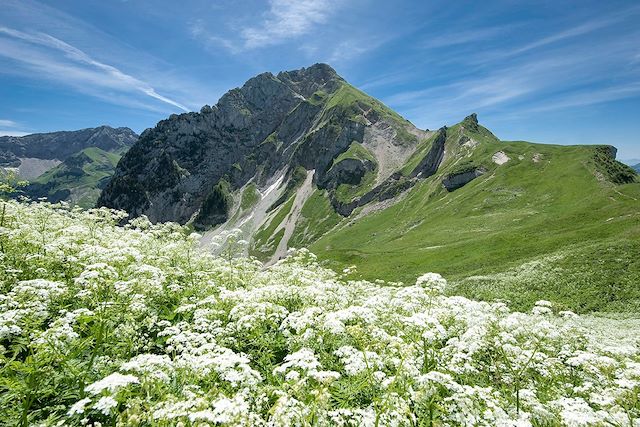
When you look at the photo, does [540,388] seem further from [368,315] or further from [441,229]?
[441,229]

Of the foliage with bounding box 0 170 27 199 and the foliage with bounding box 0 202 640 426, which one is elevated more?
the foliage with bounding box 0 170 27 199

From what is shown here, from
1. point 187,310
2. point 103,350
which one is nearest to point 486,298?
point 187,310

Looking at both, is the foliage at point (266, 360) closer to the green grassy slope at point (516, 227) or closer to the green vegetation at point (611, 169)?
the green grassy slope at point (516, 227)

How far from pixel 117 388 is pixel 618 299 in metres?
42.8

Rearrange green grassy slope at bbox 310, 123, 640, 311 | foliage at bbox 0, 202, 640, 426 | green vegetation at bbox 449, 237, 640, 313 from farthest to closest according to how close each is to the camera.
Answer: green grassy slope at bbox 310, 123, 640, 311, green vegetation at bbox 449, 237, 640, 313, foliage at bbox 0, 202, 640, 426

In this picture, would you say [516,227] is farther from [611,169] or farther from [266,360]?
[266,360]

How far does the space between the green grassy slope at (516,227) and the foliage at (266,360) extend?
31.6 metres

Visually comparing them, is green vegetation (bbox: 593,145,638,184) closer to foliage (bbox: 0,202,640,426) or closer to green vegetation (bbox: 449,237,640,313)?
green vegetation (bbox: 449,237,640,313)

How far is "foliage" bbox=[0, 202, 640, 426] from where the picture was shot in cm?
632

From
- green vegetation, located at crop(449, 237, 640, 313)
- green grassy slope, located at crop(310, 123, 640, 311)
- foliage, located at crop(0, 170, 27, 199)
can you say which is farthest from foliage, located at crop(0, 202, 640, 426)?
green grassy slope, located at crop(310, 123, 640, 311)

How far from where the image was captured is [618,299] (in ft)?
109

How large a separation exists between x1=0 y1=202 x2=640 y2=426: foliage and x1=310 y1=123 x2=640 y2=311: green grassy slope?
Result: 3156 cm

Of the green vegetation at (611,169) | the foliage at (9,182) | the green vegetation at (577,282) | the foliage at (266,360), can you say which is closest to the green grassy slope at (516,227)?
the green vegetation at (577,282)

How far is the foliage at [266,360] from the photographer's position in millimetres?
6320
